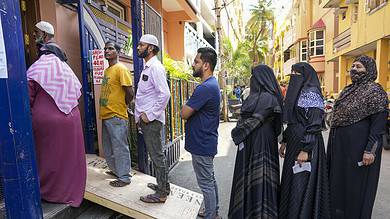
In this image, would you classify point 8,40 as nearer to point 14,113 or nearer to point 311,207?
point 14,113

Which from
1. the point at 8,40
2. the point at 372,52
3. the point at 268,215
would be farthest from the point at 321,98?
the point at 372,52

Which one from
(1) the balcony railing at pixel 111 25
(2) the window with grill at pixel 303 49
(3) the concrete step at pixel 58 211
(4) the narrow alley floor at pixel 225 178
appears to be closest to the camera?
(3) the concrete step at pixel 58 211

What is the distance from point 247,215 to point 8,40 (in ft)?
8.75

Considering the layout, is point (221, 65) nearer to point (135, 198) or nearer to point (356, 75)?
point (356, 75)

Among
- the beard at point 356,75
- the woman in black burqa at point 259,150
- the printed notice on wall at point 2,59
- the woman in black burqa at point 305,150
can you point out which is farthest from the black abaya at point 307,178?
the printed notice on wall at point 2,59

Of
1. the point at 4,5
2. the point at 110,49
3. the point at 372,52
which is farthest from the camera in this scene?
the point at 372,52

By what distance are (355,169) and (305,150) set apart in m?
0.78

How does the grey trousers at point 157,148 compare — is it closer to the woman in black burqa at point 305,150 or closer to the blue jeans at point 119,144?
the blue jeans at point 119,144

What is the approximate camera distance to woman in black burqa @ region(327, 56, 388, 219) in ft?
10.6

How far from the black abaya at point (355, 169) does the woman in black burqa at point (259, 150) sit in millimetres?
752

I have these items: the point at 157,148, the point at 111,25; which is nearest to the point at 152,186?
the point at 157,148

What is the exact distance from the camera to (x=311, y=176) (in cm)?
311

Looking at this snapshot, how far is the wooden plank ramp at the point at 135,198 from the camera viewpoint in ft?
10.3

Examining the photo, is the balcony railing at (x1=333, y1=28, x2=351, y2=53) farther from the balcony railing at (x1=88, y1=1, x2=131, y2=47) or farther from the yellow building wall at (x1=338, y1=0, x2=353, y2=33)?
the balcony railing at (x1=88, y1=1, x2=131, y2=47)
